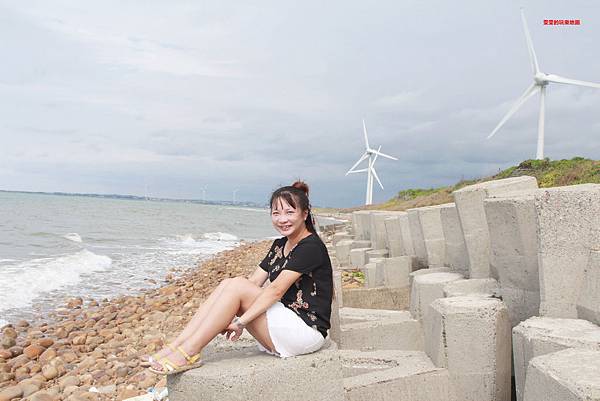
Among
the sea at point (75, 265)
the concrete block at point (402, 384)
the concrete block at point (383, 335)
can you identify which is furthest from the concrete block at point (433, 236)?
the sea at point (75, 265)

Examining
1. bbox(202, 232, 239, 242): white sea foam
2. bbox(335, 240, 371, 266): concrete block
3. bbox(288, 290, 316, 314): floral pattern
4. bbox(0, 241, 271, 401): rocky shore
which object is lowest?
bbox(202, 232, 239, 242): white sea foam

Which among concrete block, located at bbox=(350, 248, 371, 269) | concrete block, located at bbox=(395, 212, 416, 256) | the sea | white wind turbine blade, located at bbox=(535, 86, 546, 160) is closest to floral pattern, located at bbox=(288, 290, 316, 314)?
concrete block, located at bbox=(395, 212, 416, 256)

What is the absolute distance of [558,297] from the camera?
9.64 ft

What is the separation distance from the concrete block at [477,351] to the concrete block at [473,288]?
1.88 ft

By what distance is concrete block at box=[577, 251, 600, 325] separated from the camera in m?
2.76

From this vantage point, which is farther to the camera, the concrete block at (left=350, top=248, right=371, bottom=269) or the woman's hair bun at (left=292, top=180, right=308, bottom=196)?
the concrete block at (left=350, top=248, right=371, bottom=269)

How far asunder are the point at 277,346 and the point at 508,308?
1586 mm

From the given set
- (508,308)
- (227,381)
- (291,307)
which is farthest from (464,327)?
(227,381)

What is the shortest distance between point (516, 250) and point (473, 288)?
0.63m

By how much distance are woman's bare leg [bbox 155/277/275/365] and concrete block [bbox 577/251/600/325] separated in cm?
166

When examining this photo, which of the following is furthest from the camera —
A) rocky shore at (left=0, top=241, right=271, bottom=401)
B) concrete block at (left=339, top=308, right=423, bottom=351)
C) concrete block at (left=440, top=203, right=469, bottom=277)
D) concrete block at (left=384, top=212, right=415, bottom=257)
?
concrete block at (left=384, top=212, right=415, bottom=257)

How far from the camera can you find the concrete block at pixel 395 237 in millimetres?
7957

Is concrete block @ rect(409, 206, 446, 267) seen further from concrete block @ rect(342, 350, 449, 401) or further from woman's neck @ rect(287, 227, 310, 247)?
woman's neck @ rect(287, 227, 310, 247)

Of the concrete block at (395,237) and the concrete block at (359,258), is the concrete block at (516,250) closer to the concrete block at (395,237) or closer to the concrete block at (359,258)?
the concrete block at (395,237)
